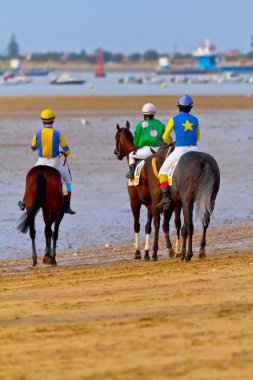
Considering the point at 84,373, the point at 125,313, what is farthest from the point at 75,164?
the point at 84,373

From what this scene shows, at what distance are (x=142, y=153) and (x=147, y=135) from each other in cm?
29

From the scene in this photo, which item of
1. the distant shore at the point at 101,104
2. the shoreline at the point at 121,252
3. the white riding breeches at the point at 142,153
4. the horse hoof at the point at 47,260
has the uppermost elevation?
the white riding breeches at the point at 142,153

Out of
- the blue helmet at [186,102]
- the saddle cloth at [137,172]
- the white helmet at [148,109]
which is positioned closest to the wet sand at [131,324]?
the blue helmet at [186,102]

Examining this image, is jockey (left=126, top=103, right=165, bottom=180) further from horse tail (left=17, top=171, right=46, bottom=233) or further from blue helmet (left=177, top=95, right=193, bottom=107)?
horse tail (left=17, top=171, right=46, bottom=233)

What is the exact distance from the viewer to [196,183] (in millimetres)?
14461

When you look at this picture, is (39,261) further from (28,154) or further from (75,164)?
(28,154)

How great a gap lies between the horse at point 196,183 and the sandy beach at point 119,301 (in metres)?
0.60

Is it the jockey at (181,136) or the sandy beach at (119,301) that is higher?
the jockey at (181,136)

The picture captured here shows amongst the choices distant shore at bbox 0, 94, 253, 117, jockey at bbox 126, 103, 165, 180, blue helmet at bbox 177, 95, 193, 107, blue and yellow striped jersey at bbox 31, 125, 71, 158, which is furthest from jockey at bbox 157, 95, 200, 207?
distant shore at bbox 0, 94, 253, 117

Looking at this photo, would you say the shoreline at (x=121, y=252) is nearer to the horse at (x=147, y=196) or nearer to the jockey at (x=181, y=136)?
the horse at (x=147, y=196)

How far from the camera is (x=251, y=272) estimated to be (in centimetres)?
1202

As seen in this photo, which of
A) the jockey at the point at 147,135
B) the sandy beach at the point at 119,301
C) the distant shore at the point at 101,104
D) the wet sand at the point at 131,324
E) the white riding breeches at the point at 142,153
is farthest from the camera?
the distant shore at the point at 101,104

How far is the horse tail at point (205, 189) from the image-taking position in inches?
564

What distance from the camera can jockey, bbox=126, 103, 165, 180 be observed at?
16.2 metres
